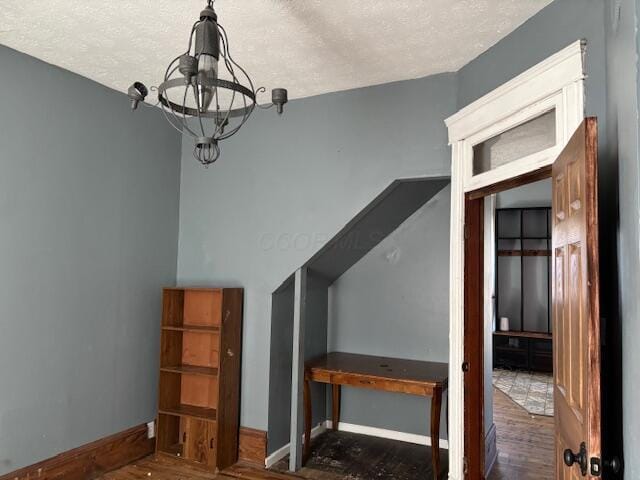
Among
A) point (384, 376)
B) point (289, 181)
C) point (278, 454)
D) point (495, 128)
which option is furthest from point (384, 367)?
point (495, 128)

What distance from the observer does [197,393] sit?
4.14 metres

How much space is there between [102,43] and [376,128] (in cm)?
192

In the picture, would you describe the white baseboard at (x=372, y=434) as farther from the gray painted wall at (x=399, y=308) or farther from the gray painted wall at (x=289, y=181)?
the gray painted wall at (x=289, y=181)

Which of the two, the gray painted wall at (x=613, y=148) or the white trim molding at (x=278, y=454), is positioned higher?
the gray painted wall at (x=613, y=148)

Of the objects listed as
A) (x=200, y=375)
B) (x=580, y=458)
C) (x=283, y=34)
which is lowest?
(x=200, y=375)

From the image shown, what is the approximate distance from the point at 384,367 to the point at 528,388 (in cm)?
323

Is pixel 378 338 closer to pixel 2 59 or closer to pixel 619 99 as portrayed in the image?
pixel 619 99

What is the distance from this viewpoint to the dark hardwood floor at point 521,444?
3734 millimetres

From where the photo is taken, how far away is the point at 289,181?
155 inches

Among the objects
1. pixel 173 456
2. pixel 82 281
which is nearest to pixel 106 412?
pixel 173 456

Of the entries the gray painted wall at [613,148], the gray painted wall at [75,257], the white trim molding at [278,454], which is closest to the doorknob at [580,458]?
the gray painted wall at [613,148]

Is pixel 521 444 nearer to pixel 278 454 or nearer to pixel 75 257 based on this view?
pixel 278 454

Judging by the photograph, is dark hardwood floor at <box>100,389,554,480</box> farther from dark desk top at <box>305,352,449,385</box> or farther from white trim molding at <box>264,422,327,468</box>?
dark desk top at <box>305,352,449,385</box>

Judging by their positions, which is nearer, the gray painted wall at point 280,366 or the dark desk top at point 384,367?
the dark desk top at point 384,367
